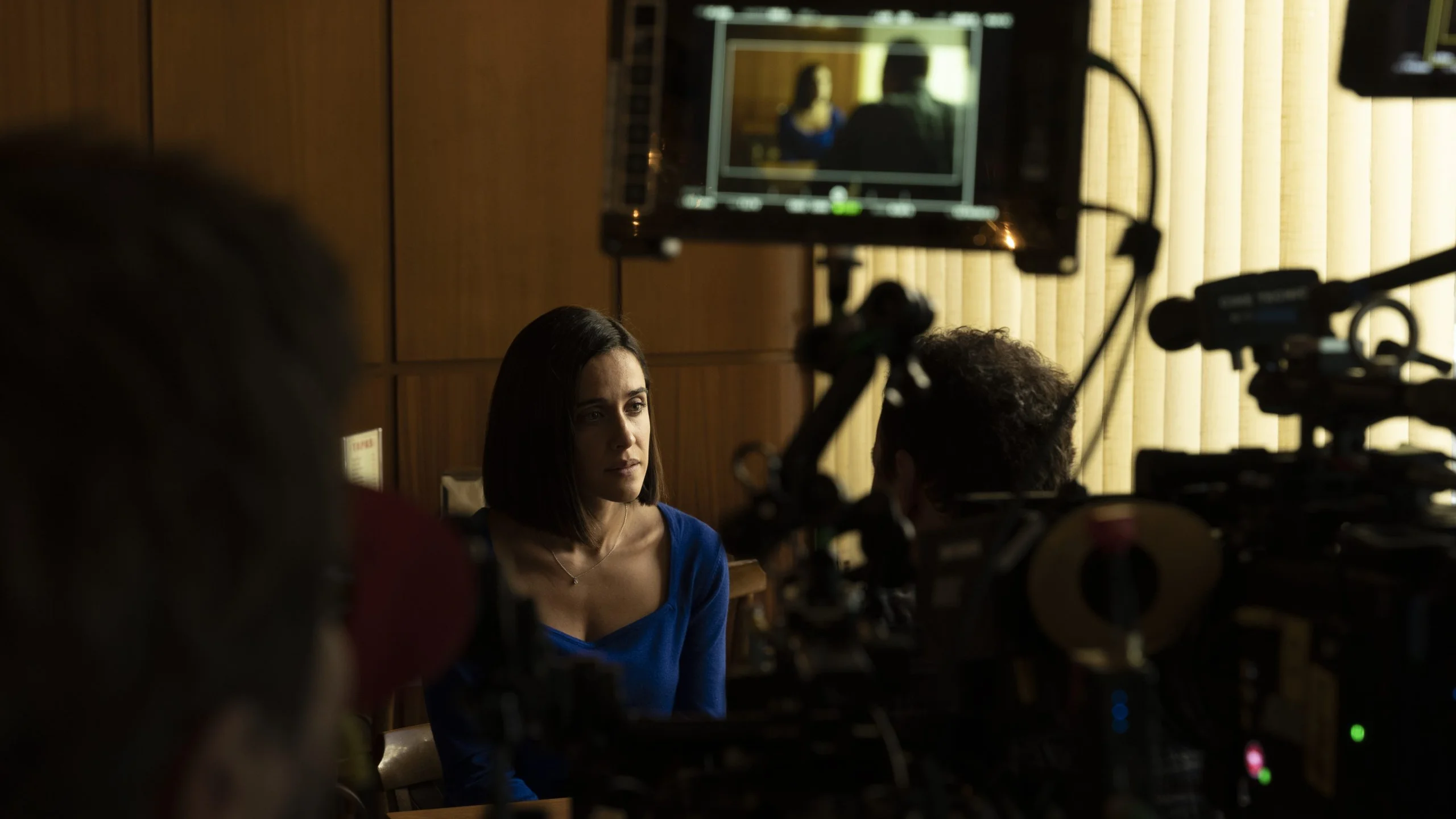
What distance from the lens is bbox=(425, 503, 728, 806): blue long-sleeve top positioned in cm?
206

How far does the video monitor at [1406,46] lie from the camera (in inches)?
37.9

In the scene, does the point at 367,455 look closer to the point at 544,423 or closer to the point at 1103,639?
the point at 544,423

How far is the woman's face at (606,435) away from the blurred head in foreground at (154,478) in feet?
6.00

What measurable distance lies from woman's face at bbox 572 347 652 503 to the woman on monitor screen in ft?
5.01

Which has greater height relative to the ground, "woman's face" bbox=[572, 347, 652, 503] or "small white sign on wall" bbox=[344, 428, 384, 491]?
"woman's face" bbox=[572, 347, 652, 503]

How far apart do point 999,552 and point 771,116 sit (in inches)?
13.5

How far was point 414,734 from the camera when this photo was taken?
2385 mm

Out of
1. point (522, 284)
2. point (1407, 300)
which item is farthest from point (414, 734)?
point (1407, 300)

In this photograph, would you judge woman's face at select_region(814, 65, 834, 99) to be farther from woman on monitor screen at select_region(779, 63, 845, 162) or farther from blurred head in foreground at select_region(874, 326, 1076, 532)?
blurred head in foreground at select_region(874, 326, 1076, 532)

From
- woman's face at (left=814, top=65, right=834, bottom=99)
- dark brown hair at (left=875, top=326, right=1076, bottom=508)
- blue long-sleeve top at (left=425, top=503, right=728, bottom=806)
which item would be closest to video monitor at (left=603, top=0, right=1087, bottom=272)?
woman's face at (left=814, top=65, right=834, bottom=99)

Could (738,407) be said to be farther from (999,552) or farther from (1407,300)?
(999,552)

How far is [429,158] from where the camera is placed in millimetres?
3506

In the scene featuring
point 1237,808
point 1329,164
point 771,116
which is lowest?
point 1237,808

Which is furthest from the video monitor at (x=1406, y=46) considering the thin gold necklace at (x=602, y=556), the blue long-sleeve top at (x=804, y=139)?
the thin gold necklace at (x=602, y=556)
